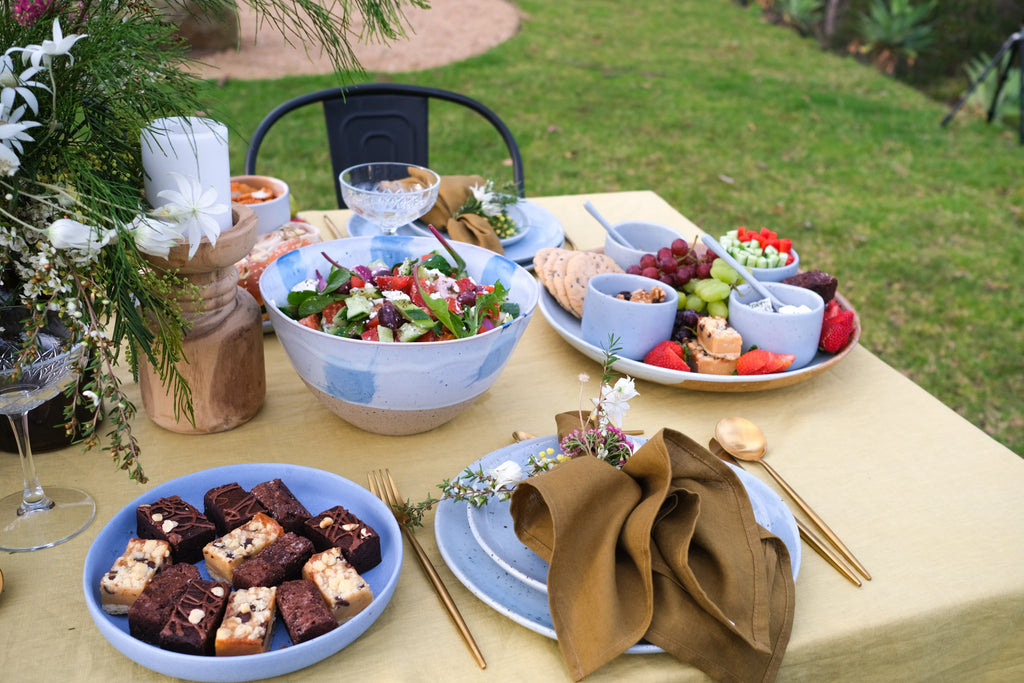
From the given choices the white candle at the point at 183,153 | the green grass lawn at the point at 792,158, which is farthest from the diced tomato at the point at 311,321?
the green grass lawn at the point at 792,158

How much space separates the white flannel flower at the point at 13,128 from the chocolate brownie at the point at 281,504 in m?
0.46

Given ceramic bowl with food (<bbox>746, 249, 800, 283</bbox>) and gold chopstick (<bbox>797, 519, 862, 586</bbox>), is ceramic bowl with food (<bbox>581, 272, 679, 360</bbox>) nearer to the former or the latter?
ceramic bowl with food (<bbox>746, 249, 800, 283</bbox>)

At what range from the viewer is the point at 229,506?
0.98 meters

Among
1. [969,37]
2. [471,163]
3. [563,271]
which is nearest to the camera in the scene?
[563,271]

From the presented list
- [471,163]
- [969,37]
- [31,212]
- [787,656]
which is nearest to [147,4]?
[31,212]

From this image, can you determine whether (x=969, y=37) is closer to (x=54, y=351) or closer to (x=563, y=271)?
(x=563, y=271)

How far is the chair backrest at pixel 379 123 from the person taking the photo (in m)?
2.60

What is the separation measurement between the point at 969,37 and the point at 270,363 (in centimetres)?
827

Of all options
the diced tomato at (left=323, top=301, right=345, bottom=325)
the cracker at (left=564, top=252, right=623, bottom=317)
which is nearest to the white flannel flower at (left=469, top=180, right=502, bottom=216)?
the cracker at (left=564, top=252, right=623, bottom=317)

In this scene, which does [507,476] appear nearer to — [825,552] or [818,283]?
[825,552]

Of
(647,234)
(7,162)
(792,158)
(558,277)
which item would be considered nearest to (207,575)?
(7,162)

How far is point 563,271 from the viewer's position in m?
1.62

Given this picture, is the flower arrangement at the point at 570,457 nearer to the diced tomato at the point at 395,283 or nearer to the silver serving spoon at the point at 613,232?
the diced tomato at the point at 395,283

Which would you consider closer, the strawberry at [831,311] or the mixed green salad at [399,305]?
the mixed green salad at [399,305]
